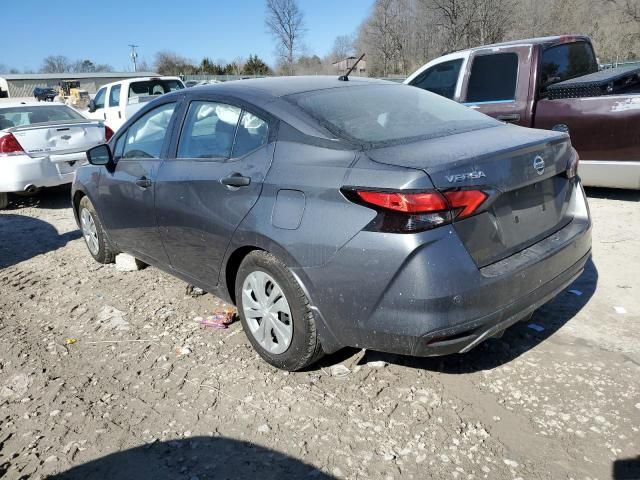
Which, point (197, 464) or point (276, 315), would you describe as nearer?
point (197, 464)

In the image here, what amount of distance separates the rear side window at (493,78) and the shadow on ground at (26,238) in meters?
5.13

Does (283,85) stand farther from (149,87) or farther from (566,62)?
(149,87)

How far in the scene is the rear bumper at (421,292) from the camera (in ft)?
7.88

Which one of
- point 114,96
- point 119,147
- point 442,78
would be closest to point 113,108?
point 114,96

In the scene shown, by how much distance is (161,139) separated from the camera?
397 cm

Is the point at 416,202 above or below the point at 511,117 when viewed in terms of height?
above

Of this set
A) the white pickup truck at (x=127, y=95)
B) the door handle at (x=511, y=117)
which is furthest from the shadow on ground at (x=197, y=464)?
the white pickup truck at (x=127, y=95)

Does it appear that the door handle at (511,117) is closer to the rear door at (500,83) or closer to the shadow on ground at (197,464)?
the rear door at (500,83)

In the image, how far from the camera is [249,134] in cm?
322

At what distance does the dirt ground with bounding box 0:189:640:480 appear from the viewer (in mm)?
2463

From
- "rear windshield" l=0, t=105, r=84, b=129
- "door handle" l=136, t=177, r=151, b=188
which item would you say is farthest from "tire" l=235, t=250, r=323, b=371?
"rear windshield" l=0, t=105, r=84, b=129

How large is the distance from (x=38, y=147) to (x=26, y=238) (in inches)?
66.9

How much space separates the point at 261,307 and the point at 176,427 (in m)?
0.79

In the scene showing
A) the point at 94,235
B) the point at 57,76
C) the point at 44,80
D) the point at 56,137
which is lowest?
the point at 94,235
